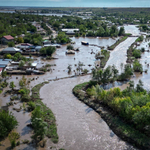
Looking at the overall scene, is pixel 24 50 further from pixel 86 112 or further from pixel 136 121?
pixel 136 121

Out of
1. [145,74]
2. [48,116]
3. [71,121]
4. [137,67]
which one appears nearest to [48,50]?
[137,67]

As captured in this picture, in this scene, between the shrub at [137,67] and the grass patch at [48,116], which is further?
the shrub at [137,67]

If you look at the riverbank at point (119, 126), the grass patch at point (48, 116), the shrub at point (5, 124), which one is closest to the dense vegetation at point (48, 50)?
the grass patch at point (48, 116)

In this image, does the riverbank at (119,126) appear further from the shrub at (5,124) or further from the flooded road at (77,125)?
the shrub at (5,124)

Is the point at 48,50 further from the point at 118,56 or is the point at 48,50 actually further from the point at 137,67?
the point at 137,67

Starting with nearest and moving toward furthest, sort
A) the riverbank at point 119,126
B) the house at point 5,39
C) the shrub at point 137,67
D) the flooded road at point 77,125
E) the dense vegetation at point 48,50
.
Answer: the riverbank at point 119,126 → the flooded road at point 77,125 → the shrub at point 137,67 → the dense vegetation at point 48,50 → the house at point 5,39

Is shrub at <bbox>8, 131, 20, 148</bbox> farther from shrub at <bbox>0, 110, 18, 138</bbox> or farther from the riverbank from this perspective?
the riverbank

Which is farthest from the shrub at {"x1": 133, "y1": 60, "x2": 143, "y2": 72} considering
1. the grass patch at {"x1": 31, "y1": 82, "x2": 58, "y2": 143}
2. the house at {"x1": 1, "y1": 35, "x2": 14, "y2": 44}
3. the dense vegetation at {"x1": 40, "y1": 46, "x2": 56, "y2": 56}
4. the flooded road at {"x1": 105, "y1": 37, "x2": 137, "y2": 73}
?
the house at {"x1": 1, "y1": 35, "x2": 14, "y2": 44}

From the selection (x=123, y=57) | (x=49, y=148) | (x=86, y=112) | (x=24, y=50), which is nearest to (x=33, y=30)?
(x=24, y=50)
